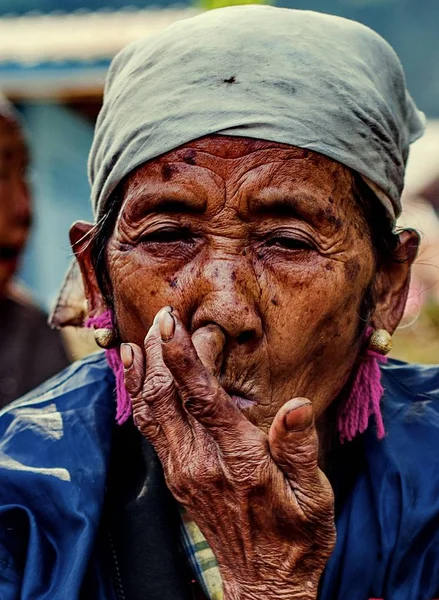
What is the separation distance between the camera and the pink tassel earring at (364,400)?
2572mm

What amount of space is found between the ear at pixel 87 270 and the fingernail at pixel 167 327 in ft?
2.51

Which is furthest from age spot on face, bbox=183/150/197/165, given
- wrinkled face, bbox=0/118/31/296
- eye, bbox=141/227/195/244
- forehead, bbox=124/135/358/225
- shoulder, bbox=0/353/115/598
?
wrinkled face, bbox=0/118/31/296

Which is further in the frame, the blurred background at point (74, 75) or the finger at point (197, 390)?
the blurred background at point (74, 75)

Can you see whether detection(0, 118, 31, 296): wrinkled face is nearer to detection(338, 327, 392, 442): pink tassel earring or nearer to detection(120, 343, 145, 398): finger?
detection(338, 327, 392, 442): pink tassel earring

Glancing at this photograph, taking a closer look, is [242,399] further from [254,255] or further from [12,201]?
[12,201]

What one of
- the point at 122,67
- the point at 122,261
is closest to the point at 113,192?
the point at 122,261

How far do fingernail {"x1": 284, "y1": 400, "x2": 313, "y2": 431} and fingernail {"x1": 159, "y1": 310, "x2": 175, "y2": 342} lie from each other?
10.8 inches

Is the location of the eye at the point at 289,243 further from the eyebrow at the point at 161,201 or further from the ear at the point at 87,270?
the ear at the point at 87,270

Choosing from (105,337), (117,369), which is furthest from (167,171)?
(117,369)

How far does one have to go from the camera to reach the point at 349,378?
2.59m

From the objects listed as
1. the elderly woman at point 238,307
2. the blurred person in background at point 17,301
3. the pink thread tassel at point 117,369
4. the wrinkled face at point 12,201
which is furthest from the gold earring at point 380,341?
the wrinkled face at point 12,201

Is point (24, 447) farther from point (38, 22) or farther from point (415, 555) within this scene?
point (38, 22)

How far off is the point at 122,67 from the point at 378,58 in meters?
0.68

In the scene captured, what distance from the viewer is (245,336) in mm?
2180
